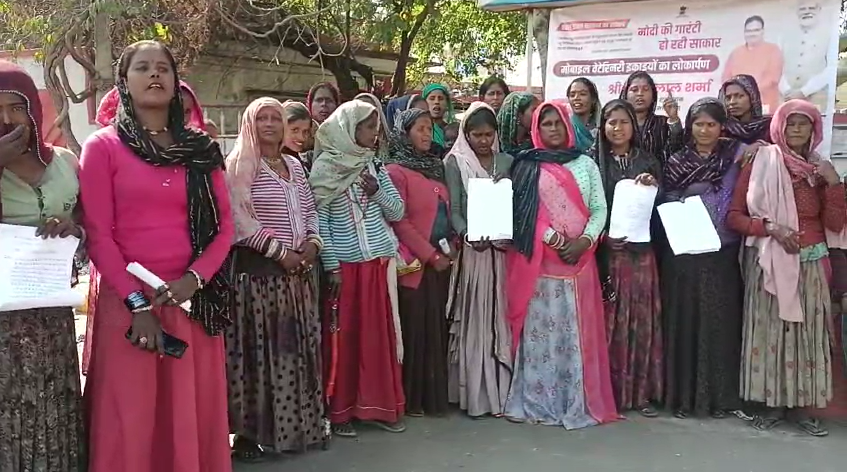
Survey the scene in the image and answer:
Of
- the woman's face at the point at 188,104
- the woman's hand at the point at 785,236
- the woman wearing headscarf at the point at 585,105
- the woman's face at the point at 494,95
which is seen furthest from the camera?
the woman's face at the point at 494,95

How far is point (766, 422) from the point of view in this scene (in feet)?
14.8

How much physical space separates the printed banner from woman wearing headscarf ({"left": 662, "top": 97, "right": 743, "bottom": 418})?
1336 millimetres

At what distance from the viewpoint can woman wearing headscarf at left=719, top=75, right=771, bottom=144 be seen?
461 cm

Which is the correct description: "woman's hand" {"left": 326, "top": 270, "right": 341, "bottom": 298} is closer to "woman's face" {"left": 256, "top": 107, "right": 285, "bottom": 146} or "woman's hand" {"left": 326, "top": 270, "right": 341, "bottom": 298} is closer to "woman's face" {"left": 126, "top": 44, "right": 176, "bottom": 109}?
"woman's face" {"left": 256, "top": 107, "right": 285, "bottom": 146}

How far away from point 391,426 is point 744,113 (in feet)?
9.09

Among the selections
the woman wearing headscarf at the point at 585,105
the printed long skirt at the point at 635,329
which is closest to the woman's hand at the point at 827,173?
the printed long skirt at the point at 635,329

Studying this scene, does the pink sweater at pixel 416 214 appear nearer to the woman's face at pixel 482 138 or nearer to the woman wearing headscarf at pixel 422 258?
the woman wearing headscarf at pixel 422 258

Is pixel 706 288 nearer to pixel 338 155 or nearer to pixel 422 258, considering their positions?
pixel 422 258

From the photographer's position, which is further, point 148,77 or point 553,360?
point 553,360

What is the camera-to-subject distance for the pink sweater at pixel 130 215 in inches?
113

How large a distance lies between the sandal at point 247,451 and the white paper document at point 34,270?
57.7 inches

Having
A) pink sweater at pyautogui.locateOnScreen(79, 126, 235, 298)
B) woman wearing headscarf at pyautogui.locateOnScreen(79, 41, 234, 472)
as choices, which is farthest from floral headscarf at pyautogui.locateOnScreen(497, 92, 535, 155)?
pink sweater at pyautogui.locateOnScreen(79, 126, 235, 298)

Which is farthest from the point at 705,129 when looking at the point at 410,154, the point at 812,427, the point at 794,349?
the point at 812,427

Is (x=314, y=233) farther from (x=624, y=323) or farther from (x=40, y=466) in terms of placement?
(x=624, y=323)
